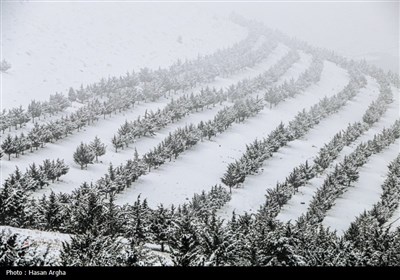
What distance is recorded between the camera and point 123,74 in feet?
238

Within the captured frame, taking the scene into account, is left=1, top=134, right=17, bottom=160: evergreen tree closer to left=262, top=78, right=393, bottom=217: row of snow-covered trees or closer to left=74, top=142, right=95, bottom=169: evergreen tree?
left=74, top=142, right=95, bottom=169: evergreen tree

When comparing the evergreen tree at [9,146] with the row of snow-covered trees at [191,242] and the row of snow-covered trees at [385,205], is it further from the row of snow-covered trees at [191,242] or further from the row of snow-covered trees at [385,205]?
the row of snow-covered trees at [385,205]

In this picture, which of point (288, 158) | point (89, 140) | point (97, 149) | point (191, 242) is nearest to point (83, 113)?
point (89, 140)

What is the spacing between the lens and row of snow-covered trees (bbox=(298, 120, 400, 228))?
101 feet

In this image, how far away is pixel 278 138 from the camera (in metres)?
46.9

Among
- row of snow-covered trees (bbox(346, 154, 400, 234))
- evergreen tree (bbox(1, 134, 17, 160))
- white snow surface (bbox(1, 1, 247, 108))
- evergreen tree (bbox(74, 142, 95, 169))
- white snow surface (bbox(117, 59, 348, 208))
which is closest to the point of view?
row of snow-covered trees (bbox(346, 154, 400, 234))

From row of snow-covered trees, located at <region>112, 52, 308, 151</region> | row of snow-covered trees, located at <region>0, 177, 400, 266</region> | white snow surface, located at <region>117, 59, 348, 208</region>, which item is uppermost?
row of snow-covered trees, located at <region>0, 177, 400, 266</region>

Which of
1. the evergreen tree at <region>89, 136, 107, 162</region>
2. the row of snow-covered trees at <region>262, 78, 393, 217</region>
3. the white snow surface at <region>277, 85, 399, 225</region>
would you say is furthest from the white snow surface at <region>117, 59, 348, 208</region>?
the evergreen tree at <region>89, 136, 107, 162</region>

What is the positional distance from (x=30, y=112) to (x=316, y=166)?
113 feet

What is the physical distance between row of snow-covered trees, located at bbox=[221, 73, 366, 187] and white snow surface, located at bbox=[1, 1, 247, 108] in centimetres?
3243

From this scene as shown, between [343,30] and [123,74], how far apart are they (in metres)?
132

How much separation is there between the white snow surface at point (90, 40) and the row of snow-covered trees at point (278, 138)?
1277 inches

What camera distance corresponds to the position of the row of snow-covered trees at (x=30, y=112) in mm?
43531

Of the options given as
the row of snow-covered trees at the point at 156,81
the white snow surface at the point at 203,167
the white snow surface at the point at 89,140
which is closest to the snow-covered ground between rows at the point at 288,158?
the white snow surface at the point at 203,167
